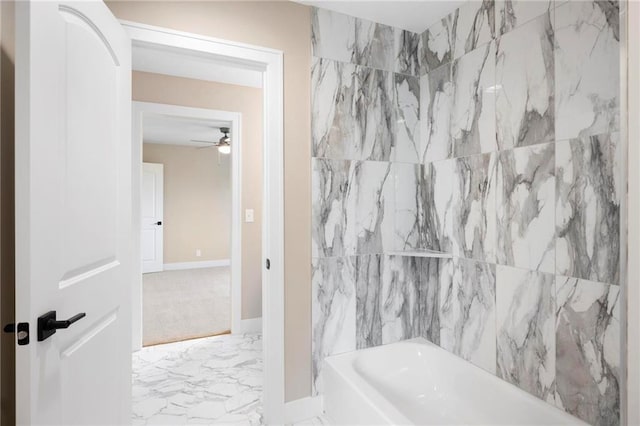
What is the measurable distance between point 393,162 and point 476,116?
59cm

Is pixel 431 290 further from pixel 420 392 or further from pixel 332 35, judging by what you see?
pixel 332 35

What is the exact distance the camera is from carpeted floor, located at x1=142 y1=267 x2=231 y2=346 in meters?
3.38

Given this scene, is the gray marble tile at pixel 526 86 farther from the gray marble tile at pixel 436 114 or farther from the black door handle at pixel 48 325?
the black door handle at pixel 48 325

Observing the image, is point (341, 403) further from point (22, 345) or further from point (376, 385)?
point (22, 345)

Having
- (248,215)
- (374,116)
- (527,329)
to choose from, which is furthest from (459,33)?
(248,215)

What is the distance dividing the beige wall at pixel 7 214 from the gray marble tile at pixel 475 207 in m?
2.16

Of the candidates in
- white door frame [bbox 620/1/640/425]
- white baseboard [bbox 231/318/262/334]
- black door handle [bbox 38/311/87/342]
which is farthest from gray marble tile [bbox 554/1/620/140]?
white baseboard [bbox 231/318/262/334]

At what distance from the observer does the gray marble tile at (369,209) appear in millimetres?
2213

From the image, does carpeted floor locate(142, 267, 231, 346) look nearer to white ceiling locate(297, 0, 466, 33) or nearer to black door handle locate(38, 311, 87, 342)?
black door handle locate(38, 311, 87, 342)

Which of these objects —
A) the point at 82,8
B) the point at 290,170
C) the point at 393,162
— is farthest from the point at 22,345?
the point at 393,162

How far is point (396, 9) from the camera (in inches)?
83.7

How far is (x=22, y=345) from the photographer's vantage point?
944mm

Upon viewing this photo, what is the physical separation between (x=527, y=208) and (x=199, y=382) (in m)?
2.40

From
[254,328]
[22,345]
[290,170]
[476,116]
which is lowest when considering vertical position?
[254,328]
